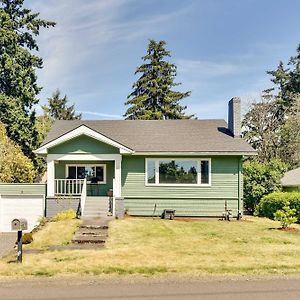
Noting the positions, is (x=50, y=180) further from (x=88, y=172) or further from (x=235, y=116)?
(x=235, y=116)

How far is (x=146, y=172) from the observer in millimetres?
20750

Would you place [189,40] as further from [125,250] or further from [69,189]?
[125,250]

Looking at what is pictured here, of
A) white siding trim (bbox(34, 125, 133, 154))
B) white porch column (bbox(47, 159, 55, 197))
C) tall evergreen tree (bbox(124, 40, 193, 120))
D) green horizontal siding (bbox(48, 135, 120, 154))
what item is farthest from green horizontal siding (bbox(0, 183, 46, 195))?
tall evergreen tree (bbox(124, 40, 193, 120))

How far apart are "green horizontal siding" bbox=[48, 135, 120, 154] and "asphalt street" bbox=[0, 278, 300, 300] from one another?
11.9 m

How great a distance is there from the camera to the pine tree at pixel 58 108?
57.5 metres

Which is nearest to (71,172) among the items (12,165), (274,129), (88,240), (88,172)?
(88,172)

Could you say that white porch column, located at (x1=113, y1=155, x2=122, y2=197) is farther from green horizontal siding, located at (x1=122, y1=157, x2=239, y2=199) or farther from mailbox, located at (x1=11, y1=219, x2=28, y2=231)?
mailbox, located at (x1=11, y1=219, x2=28, y2=231)

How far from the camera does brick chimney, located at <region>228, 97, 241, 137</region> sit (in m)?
22.0

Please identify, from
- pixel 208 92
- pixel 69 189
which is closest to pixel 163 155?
pixel 69 189

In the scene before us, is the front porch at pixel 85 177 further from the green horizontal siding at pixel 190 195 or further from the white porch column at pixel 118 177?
the green horizontal siding at pixel 190 195

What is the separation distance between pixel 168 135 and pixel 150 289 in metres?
15.4

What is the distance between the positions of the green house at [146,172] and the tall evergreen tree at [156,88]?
74.0 feet

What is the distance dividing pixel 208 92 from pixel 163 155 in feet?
65.4

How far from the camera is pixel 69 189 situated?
20.0 m
